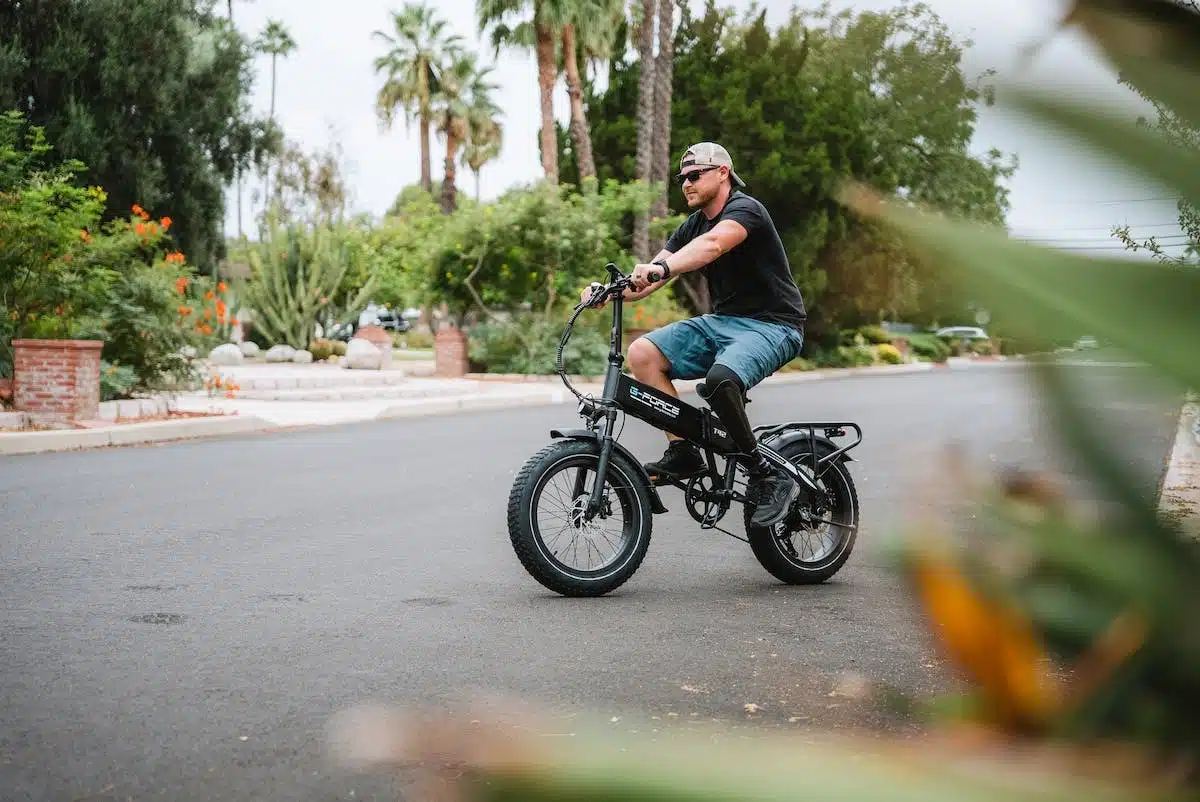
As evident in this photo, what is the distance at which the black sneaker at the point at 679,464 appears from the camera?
18.2ft

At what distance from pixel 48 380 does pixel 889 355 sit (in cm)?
3687

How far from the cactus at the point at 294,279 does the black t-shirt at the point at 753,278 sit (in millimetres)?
26922

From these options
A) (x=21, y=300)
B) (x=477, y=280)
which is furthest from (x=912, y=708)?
(x=477, y=280)

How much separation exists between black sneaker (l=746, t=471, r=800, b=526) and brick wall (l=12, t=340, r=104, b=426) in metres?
9.53

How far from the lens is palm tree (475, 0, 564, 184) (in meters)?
33.0

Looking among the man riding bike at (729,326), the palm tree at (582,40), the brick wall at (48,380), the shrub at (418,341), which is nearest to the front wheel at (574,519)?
the man riding bike at (729,326)

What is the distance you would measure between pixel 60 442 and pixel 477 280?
52.0 feet

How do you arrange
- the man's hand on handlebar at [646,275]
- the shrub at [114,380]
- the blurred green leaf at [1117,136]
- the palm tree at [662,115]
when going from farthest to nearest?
the palm tree at [662,115] → the shrub at [114,380] → the man's hand on handlebar at [646,275] → the blurred green leaf at [1117,136]

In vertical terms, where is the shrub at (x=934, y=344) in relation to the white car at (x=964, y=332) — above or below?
below

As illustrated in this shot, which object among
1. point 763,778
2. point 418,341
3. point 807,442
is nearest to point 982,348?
point 763,778

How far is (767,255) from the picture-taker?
18.0ft

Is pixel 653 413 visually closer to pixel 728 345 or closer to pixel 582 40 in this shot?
pixel 728 345

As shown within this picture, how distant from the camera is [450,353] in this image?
1113 inches

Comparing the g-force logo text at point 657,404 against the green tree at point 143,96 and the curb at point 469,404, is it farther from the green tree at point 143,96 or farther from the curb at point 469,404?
the green tree at point 143,96
